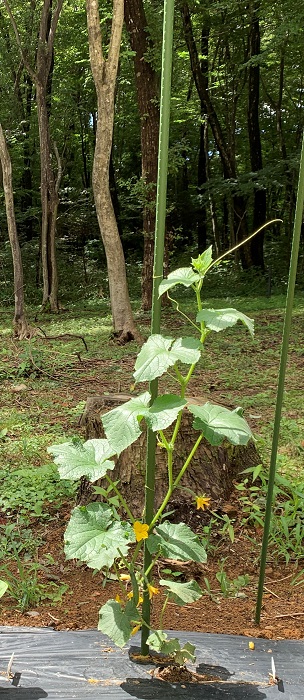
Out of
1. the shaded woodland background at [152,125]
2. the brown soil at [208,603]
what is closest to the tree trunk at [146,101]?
the shaded woodland background at [152,125]

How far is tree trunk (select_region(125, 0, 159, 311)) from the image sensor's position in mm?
9055

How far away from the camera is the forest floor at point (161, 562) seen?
6.33ft

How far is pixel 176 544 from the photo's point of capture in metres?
1.35

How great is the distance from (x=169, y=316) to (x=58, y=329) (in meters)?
1.82

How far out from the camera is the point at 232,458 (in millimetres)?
2910

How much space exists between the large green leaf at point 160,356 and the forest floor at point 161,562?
0.90 m

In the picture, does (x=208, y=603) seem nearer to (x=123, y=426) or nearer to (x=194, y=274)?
(x=123, y=426)

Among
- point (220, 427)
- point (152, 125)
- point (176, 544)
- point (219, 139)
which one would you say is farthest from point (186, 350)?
point (219, 139)

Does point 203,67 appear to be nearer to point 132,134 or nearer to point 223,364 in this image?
point 132,134

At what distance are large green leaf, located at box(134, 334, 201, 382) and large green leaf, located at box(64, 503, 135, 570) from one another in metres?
0.32

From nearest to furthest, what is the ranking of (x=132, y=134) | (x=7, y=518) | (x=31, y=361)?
(x=7, y=518)
(x=31, y=361)
(x=132, y=134)

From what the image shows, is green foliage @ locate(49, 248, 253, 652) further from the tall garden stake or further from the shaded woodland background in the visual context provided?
the shaded woodland background

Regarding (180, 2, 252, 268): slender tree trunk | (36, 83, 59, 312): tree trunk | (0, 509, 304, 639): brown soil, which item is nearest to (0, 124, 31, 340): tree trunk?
(36, 83, 59, 312): tree trunk

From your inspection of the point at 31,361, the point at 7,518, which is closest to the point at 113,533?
the point at 7,518
